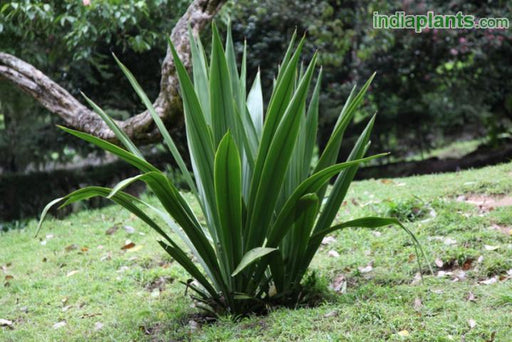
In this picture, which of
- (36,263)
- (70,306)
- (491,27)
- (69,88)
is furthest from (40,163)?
(491,27)

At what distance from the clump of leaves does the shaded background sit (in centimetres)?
447

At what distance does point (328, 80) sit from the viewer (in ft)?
30.4

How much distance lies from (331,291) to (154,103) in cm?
274

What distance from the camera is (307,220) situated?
2.88 m

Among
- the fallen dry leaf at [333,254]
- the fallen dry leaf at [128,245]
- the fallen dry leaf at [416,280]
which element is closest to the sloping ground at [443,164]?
the fallen dry leaf at [333,254]

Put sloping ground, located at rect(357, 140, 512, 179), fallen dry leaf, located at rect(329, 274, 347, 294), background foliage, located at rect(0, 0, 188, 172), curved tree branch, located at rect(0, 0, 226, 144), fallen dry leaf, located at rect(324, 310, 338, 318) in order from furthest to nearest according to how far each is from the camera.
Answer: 1. sloping ground, located at rect(357, 140, 512, 179)
2. background foliage, located at rect(0, 0, 188, 172)
3. curved tree branch, located at rect(0, 0, 226, 144)
4. fallen dry leaf, located at rect(329, 274, 347, 294)
5. fallen dry leaf, located at rect(324, 310, 338, 318)

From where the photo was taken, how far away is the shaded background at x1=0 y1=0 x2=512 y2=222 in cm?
813

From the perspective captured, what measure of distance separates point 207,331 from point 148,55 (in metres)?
6.29

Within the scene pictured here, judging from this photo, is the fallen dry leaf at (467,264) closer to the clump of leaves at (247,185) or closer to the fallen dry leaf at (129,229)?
the clump of leaves at (247,185)

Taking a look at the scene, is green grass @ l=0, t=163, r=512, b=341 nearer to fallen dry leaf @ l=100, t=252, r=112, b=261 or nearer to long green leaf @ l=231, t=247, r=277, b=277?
fallen dry leaf @ l=100, t=252, r=112, b=261

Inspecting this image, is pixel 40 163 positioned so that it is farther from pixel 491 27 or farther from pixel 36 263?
pixel 491 27

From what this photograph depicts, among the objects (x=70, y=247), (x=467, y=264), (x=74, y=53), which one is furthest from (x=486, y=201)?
(x=74, y=53)

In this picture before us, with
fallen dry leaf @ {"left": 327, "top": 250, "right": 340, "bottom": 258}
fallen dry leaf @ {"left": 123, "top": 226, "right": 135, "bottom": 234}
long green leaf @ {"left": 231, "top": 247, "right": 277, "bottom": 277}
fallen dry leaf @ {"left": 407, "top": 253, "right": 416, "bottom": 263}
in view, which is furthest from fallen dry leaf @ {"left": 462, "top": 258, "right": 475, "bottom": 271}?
fallen dry leaf @ {"left": 123, "top": 226, "right": 135, "bottom": 234}

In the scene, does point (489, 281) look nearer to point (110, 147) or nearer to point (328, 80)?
point (110, 147)
